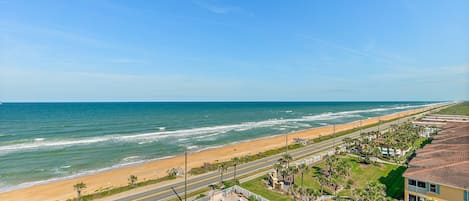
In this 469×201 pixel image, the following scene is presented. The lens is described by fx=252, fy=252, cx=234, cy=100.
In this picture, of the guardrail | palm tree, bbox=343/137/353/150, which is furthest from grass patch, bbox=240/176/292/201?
palm tree, bbox=343/137/353/150

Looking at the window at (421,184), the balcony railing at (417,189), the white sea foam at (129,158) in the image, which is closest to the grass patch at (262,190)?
the balcony railing at (417,189)

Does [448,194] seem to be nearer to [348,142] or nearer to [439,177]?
[439,177]

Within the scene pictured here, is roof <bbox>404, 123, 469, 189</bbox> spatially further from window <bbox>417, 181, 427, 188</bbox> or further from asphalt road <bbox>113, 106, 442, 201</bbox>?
asphalt road <bbox>113, 106, 442, 201</bbox>

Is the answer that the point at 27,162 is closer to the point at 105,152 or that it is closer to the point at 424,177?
the point at 105,152

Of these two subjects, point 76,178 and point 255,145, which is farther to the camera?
point 255,145

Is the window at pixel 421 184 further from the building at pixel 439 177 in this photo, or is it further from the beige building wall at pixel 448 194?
the beige building wall at pixel 448 194

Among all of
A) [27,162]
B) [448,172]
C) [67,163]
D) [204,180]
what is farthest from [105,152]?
[448,172]

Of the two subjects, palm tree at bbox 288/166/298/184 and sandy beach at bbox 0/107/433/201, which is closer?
sandy beach at bbox 0/107/433/201

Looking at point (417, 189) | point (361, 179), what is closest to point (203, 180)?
point (361, 179)
